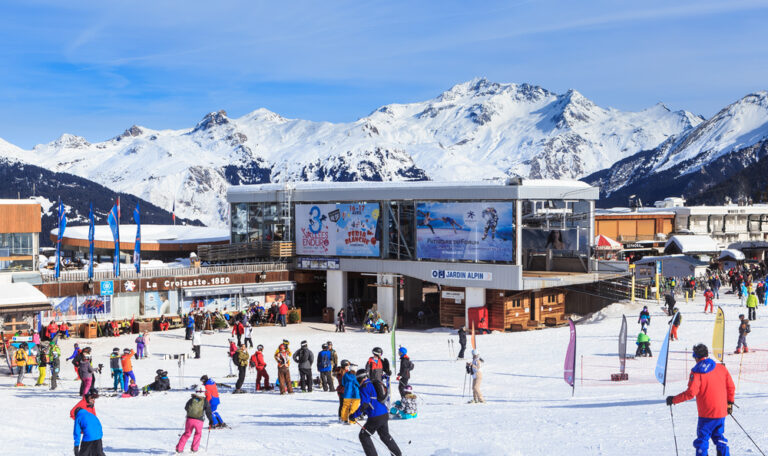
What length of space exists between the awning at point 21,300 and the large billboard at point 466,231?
17.1 m

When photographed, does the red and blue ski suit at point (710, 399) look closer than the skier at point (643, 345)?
Yes

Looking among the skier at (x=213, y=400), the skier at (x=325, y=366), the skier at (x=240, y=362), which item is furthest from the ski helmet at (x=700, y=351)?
the skier at (x=240, y=362)

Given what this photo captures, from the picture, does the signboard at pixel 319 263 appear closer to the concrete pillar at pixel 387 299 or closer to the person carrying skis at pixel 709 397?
the concrete pillar at pixel 387 299

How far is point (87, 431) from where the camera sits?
39.3ft

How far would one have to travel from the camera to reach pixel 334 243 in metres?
42.4

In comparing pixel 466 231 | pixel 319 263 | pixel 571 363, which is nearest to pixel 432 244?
pixel 466 231

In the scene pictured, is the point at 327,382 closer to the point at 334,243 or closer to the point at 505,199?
the point at 505,199

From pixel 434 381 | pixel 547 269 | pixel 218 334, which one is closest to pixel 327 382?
pixel 434 381

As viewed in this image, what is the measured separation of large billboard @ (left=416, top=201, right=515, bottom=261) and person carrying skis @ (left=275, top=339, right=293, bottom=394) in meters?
18.2

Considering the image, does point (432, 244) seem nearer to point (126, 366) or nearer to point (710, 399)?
point (126, 366)

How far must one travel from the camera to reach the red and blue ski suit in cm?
1032

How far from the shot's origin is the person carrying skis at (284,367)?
20453 mm

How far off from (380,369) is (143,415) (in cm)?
540

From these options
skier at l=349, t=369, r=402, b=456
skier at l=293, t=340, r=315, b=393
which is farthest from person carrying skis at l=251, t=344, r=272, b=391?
skier at l=349, t=369, r=402, b=456
